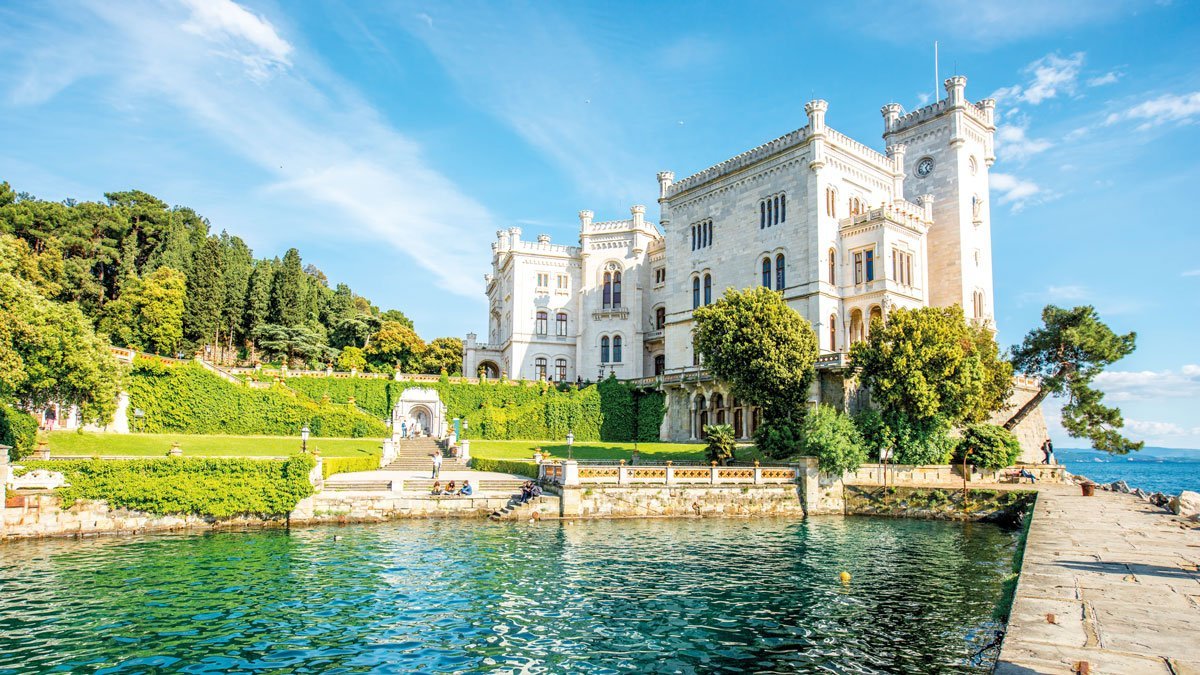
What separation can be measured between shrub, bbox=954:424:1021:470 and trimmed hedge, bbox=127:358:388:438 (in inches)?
1373

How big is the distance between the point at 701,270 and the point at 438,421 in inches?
831

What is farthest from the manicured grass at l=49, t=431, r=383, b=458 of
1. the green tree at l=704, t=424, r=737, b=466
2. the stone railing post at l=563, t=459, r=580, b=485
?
the green tree at l=704, t=424, r=737, b=466

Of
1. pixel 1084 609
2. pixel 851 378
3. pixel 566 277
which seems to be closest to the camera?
pixel 1084 609

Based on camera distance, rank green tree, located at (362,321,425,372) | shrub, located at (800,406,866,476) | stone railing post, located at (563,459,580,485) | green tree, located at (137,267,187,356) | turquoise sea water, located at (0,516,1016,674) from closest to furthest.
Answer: turquoise sea water, located at (0,516,1016,674) < stone railing post, located at (563,459,580,485) < shrub, located at (800,406,866,476) < green tree, located at (137,267,187,356) < green tree, located at (362,321,425,372)

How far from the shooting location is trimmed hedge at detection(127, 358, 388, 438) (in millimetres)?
41344

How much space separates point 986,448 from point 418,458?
96.2 feet

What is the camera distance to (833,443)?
32.2 metres

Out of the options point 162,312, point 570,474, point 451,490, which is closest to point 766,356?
point 570,474

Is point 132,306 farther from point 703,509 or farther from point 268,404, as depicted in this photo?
point 703,509

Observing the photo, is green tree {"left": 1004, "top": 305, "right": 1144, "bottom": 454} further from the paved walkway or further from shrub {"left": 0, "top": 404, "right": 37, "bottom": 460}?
shrub {"left": 0, "top": 404, "right": 37, "bottom": 460}

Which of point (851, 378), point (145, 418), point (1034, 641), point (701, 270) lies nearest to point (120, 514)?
point (145, 418)

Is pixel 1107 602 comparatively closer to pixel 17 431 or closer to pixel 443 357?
pixel 17 431

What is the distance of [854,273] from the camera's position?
145ft

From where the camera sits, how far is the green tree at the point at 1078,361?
41.8 m
